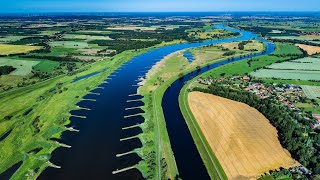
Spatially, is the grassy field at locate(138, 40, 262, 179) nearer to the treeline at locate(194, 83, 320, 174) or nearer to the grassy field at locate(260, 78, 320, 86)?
the treeline at locate(194, 83, 320, 174)

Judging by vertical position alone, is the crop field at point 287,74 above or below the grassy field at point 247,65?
below

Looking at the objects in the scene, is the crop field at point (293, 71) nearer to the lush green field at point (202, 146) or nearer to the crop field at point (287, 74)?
the crop field at point (287, 74)

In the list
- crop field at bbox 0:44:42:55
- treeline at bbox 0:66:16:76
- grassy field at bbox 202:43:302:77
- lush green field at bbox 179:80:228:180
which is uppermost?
crop field at bbox 0:44:42:55

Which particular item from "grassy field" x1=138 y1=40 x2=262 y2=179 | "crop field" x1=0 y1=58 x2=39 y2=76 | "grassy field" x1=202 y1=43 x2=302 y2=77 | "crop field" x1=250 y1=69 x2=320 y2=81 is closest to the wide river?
"grassy field" x1=138 y1=40 x2=262 y2=179

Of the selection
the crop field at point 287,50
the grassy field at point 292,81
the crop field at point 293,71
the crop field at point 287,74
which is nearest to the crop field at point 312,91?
the grassy field at point 292,81

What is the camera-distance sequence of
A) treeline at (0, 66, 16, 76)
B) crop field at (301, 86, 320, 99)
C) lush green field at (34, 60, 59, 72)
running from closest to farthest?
crop field at (301, 86, 320, 99) < treeline at (0, 66, 16, 76) < lush green field at (34, 60, 59, 72)

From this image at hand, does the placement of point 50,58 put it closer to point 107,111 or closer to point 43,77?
point 43,77

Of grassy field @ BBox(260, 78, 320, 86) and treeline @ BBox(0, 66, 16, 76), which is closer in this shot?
grassy field @ BBox(260, 78, 320, 86)

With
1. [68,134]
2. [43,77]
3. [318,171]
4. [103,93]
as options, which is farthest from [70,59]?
[318,171]
